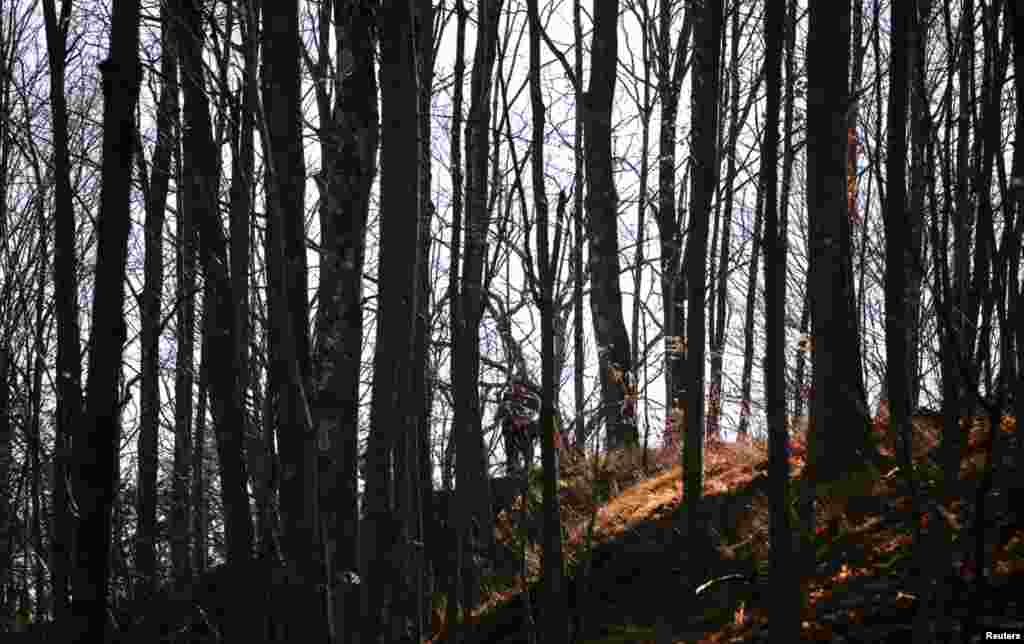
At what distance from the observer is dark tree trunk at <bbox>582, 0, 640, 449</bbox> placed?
37.8 feet

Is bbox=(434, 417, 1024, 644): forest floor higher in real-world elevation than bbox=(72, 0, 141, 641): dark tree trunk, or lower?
lower

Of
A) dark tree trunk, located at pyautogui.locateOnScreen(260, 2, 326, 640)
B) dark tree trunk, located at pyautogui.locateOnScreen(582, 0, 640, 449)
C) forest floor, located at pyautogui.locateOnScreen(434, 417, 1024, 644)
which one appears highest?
dark tree trunk, located at pyautogui.locateOnScreen(582, 0, 640, 449)

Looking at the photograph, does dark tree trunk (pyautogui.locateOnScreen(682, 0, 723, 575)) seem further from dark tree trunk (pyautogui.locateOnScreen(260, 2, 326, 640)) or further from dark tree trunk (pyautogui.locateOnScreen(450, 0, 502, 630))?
dark tree trunk (pyautogui.locateOnScreen(260, 2, 326, 640))

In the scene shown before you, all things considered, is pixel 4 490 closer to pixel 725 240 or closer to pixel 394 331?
pixel 394 331

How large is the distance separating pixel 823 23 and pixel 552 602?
451 cm

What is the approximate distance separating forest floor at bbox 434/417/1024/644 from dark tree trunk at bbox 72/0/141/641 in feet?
6.60

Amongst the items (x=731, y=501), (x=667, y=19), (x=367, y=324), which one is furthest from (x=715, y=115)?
(x=367, y=324)

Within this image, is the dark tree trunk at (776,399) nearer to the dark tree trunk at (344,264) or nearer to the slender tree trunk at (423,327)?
the slender tree trunk at (423,327)

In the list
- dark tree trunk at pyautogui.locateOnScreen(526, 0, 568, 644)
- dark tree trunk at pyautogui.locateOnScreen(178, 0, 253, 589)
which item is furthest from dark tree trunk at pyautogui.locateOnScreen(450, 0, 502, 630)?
dark tree trunk at pyautogui.locateOnScreen(178, 0, 253, 589)

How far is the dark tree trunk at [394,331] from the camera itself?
4715 millimetres

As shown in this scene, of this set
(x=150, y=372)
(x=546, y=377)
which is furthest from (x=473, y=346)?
(x=150, y=372)

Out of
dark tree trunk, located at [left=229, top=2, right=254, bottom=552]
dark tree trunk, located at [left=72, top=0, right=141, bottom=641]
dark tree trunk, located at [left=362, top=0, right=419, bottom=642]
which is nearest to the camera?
dark tree trunk, located at [left=229, top=2, right=254, bottom=552]

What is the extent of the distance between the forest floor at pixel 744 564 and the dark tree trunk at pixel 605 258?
230 centimetres

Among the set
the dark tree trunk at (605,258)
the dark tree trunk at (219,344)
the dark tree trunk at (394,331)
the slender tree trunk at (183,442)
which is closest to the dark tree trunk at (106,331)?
the dark tree trunk at (394,331)
